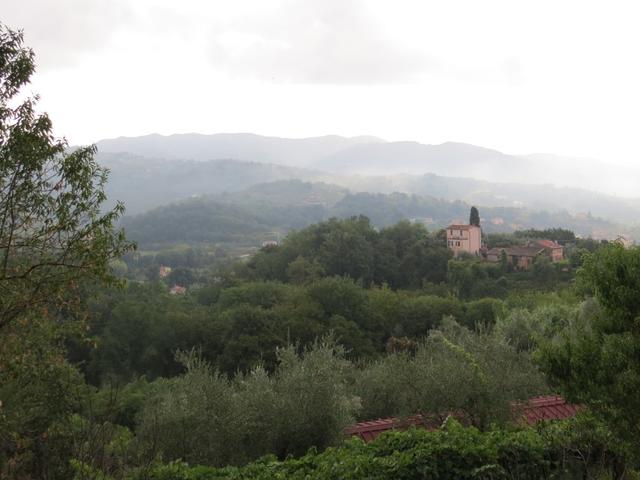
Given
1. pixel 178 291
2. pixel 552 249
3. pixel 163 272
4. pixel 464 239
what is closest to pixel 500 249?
pixel 464 239

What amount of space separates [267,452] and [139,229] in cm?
15193

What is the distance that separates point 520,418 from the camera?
10602mm

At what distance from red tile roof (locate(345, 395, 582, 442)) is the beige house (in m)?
Answer: 54.5

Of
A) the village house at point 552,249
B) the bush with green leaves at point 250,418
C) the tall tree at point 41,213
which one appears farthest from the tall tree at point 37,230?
the village house at point 552,249

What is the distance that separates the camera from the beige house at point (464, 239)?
218 ft

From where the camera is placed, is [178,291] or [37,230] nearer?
[37,230]

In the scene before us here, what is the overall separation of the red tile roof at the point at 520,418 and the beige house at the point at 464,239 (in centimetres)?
5450

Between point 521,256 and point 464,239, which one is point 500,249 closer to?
point 464,239

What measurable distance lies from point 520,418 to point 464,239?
5820cm

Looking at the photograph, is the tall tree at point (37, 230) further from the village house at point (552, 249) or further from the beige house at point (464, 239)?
the beige house at point (464, 239)

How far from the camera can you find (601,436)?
7949mm

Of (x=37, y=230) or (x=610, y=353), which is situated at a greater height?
(x=37, y=230)

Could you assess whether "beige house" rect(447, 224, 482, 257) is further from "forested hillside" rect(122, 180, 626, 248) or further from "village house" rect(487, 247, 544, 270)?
"forested hillside" rect(122, 180, 626, 248)

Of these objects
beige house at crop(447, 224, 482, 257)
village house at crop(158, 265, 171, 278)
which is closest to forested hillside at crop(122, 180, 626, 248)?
village house at crop(158, 265, 171, 278)
